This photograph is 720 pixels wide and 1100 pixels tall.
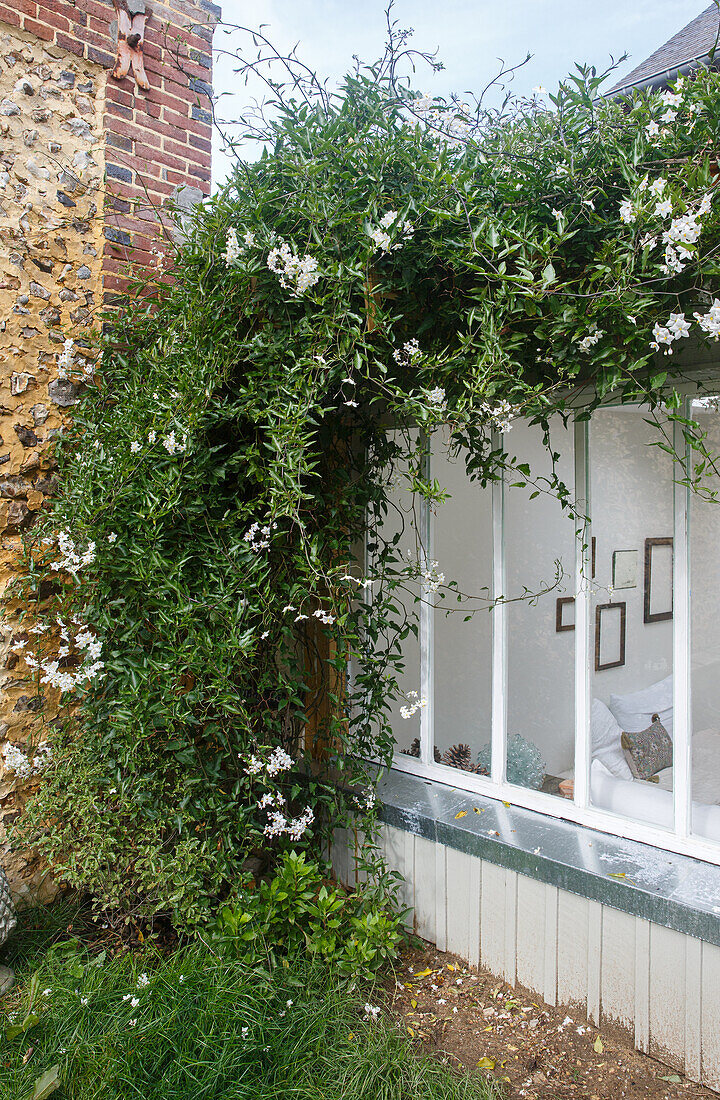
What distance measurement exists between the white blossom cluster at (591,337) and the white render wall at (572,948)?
66.1 inches

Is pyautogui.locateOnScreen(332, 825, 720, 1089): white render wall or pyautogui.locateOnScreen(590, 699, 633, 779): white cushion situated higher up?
pyautogui.locateOnScreen(590, 699, 633, 779): white cushion

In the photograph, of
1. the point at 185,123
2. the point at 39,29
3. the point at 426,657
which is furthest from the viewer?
the point at 185,123

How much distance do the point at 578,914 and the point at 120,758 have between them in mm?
1590

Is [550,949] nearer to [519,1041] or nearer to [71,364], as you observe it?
[519,1041]

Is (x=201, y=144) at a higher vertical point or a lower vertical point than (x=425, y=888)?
higher

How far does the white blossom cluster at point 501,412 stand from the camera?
2.00m

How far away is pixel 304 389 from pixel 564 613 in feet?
4.05

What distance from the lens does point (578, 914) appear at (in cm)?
229

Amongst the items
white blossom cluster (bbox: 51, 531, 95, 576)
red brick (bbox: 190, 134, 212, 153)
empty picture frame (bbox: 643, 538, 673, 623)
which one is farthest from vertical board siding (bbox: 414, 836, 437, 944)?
red brick (bbox: 190, 134, 212, 153)

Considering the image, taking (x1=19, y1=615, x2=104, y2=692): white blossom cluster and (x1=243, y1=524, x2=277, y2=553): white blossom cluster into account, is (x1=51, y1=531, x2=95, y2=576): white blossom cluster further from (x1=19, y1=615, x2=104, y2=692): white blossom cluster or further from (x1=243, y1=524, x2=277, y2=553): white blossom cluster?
(x1=243, y1=524, x2=277, y2=553): white blossom cluster

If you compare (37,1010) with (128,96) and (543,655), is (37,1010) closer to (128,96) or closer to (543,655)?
(543,655)

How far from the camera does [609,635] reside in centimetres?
242

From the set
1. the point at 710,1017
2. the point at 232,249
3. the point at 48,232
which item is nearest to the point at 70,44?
the point at 48,232

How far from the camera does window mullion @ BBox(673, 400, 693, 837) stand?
2213 millimetres
